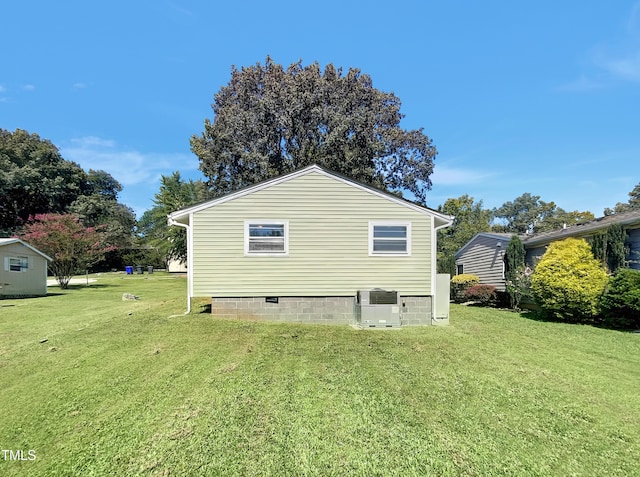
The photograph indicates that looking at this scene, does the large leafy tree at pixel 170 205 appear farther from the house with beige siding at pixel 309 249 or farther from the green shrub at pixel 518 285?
the green shrub at pixel 518 285

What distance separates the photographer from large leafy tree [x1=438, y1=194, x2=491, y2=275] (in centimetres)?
3186

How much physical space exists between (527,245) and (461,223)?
26261mm

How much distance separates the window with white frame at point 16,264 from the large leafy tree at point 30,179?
2218 centimetres

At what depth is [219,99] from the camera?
22.1 metres

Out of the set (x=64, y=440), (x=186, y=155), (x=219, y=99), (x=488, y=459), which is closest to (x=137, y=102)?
(x=219, y=99)

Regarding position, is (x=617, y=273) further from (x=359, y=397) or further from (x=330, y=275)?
(x=359, y=397)

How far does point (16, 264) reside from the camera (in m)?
16.2

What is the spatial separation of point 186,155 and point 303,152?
977 centimetres

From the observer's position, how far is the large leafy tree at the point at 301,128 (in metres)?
20.3

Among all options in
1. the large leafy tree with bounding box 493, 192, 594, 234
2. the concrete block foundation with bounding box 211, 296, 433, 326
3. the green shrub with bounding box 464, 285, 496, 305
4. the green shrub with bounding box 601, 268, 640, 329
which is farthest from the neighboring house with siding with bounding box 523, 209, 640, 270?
the large leafy tree with bounding box 493, 192, 594, 234

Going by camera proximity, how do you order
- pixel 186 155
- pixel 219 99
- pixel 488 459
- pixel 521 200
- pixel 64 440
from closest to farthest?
pixel 488 459
pixel 64 440
pixel 219 99
pixel 186 155
pixel 521 200

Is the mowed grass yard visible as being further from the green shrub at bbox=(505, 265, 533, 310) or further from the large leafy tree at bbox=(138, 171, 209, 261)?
the large leafy tree at bbox=(138, 171, 209, 261)

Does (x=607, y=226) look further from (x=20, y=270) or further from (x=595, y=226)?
(x=20, y=270)

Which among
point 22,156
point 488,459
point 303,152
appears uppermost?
point 22,156
